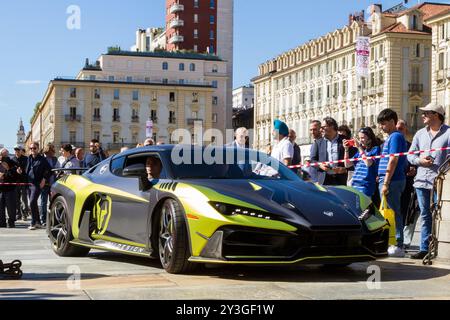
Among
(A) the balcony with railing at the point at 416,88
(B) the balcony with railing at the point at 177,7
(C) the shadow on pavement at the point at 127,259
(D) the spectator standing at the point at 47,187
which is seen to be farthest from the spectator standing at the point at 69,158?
(B) the balcony with railing at the point at 177,7

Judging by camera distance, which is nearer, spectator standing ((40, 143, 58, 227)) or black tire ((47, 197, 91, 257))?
black tire ((47, 197, 91, 257))

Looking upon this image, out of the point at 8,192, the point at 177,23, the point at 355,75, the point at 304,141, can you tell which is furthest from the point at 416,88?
the point at 8,192

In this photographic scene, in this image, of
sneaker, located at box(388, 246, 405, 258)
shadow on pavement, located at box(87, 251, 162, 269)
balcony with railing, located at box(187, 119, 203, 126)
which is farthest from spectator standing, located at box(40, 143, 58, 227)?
balcony with railing, located at box(187, 119, 203, 126)

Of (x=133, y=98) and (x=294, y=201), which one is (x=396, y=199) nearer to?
(x=294, y=201)

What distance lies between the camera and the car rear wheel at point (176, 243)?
736 cm

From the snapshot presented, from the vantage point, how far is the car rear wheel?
24.1 ft

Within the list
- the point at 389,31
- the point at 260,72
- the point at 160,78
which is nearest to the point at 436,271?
the point at 389,31

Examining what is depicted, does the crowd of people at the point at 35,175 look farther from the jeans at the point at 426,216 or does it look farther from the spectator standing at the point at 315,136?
the jeans at the point at 426,216

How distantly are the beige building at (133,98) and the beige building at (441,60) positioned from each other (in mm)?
56695

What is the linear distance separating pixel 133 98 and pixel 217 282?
392 ft

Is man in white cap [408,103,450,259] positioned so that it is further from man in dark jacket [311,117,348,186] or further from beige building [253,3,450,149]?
beige building [253,3,450,149]

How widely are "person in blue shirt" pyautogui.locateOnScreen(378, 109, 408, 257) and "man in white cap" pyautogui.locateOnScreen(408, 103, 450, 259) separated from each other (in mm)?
339

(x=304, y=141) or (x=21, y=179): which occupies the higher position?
(x=304, y=141)

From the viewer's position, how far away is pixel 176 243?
734 cm
